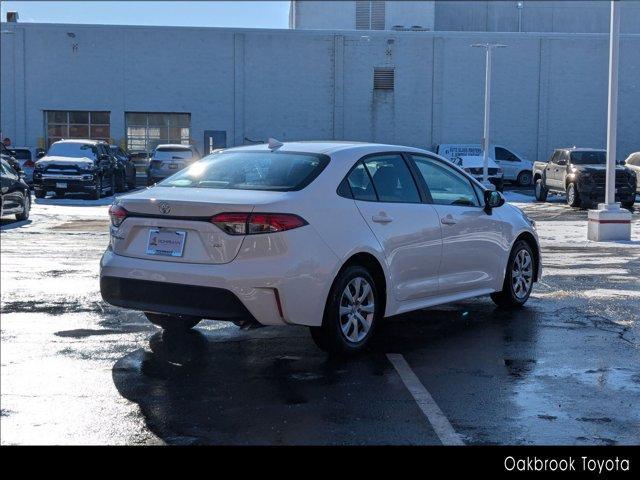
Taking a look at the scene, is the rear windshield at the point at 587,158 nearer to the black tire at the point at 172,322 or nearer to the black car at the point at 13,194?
the black car at the point at 13,194

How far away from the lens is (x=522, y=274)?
9875mm

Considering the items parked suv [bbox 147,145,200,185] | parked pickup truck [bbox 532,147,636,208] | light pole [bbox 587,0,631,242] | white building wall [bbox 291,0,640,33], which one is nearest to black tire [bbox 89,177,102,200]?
parked suv [bbox 147,145,200,185]

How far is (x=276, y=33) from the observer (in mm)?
47781

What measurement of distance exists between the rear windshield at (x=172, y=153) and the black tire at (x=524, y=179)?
15.5m

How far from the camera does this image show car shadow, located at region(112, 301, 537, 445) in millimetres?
5535

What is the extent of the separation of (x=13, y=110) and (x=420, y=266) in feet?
141

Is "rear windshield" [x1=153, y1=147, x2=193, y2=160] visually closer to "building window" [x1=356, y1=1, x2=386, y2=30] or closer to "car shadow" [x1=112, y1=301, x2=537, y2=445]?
"building window" [x1=356, y1=1, x2=386, y2=30]

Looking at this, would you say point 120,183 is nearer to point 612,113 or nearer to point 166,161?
point 166,161

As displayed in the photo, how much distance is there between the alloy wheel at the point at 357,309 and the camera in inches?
290

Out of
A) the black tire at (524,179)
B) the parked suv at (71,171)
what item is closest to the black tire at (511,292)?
the parked suv at (71,171)

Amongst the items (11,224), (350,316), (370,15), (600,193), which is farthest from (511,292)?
(370,15)

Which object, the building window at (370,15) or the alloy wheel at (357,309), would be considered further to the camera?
the building window at (370,15)

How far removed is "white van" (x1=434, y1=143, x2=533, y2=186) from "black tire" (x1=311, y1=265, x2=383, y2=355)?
35.5 meters
